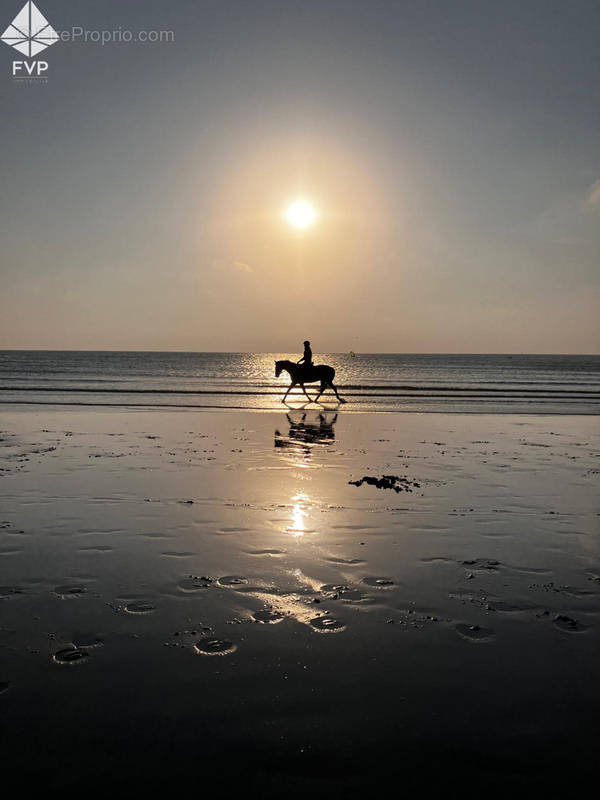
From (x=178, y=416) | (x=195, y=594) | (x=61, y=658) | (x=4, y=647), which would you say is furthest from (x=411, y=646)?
(x=178, y=416)

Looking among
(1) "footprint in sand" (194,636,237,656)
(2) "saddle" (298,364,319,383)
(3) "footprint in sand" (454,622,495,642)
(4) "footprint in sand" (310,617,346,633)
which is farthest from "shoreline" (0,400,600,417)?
(1) "footprint in sand" (194,636,237,656)

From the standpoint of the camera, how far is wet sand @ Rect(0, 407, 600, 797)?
2.74 meters

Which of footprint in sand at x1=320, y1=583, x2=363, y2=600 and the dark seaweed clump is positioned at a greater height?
the dark seaweed clump

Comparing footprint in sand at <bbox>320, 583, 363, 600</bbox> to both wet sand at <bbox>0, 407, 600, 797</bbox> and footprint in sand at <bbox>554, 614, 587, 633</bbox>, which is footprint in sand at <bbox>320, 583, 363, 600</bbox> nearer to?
wet sand at <bbox>0, 407, 600, 797</bbox>

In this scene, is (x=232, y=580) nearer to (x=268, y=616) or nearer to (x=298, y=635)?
(x=268, y=616)

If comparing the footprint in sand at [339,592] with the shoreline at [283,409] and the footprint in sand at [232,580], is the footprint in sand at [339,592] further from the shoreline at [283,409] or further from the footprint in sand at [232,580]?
the shoreline at [283,409]

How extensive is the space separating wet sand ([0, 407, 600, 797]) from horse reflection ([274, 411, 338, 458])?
15.0 feet

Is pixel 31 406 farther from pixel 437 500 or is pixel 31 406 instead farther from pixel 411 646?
pixel 411 646

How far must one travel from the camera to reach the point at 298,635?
13.1 ft

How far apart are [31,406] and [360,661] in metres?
25.3

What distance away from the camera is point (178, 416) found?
69.5 ft

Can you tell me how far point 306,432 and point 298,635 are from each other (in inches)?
508

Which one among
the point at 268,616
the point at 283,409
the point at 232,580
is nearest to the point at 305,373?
the point at 283,409

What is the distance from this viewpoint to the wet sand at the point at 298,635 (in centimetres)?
274
